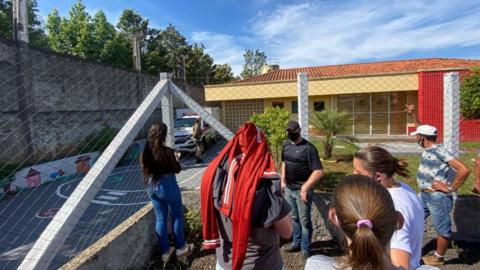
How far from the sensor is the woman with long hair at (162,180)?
9.90 feet

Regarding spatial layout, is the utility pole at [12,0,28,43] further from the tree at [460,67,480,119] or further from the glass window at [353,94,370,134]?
the tree at [460,67,480,119]

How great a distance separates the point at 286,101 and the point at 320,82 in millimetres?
2661

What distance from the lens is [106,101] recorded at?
14445mm

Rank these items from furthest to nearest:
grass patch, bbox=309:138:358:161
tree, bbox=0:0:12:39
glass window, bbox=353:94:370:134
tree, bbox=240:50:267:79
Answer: tree, bbox=240:50:267:79, tree, bbox=0:0:12:39, glass window, bbox=353:94:370:134, grass patch, bbox=309:138:358:161

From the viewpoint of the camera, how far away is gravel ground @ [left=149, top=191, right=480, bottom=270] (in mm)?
3234

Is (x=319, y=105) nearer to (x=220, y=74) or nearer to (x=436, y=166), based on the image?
(x=436, y=166)

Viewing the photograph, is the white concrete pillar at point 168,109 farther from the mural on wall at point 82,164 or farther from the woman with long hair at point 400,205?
the mural on wall at point 82,164

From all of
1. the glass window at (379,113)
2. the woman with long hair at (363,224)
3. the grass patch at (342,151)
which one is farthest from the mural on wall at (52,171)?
the glass window at (379,113)

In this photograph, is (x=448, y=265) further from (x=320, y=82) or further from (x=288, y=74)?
(x=288, y=74)

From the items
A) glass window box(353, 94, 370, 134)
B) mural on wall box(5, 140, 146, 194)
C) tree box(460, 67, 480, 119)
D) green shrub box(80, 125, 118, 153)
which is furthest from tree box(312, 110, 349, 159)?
green shrub box(80, 125, 118, 153)

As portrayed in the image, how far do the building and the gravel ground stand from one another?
9285 mm

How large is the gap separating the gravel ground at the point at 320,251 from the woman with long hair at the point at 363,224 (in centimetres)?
245

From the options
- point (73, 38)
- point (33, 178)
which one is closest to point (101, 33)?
point (73, 38)

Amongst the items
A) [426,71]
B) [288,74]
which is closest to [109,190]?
[426,71]
